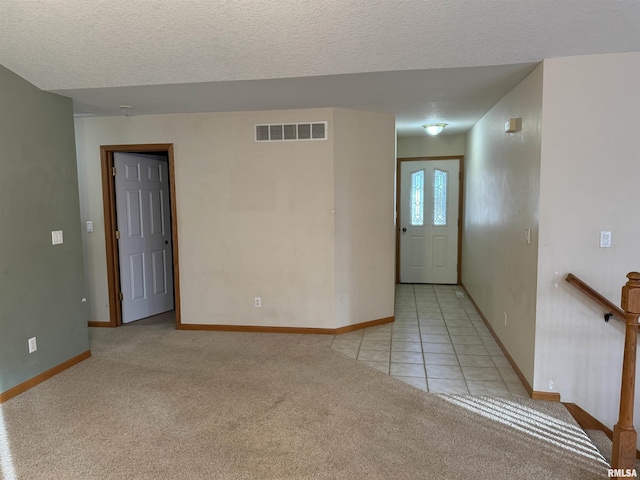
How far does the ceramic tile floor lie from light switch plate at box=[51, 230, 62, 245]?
2.56 m

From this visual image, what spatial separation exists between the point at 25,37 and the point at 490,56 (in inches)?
117

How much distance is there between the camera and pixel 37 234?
3188 mm

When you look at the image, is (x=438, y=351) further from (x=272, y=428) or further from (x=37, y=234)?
(x=37, y=234)

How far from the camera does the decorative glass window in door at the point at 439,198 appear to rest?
21.3 feet

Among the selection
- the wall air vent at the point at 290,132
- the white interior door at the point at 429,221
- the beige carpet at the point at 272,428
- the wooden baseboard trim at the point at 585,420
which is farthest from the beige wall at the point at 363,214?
the white interior door at the point at 429,221

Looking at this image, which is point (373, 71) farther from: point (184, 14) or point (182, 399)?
point (182, 399)

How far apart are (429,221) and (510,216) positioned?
3.15 metres

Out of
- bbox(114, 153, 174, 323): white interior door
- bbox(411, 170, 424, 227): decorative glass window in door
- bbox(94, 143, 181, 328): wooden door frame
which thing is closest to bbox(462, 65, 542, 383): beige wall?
bbox(411, 170, 424, 227): decorative glass window in door

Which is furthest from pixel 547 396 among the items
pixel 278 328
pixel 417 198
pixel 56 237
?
pixel 417 198

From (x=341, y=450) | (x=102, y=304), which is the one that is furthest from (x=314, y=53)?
(x=102, y=304)

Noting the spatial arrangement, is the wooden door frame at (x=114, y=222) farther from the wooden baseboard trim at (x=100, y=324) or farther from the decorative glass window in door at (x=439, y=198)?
the decorative glass window in door at (x=439, y=198)

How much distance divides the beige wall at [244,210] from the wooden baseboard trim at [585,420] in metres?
2.19

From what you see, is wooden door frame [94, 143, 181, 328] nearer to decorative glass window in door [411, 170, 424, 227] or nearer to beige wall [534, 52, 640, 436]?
beige wall [534, 52, 640, 436]

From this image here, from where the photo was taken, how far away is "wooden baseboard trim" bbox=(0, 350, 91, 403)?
2.93m
